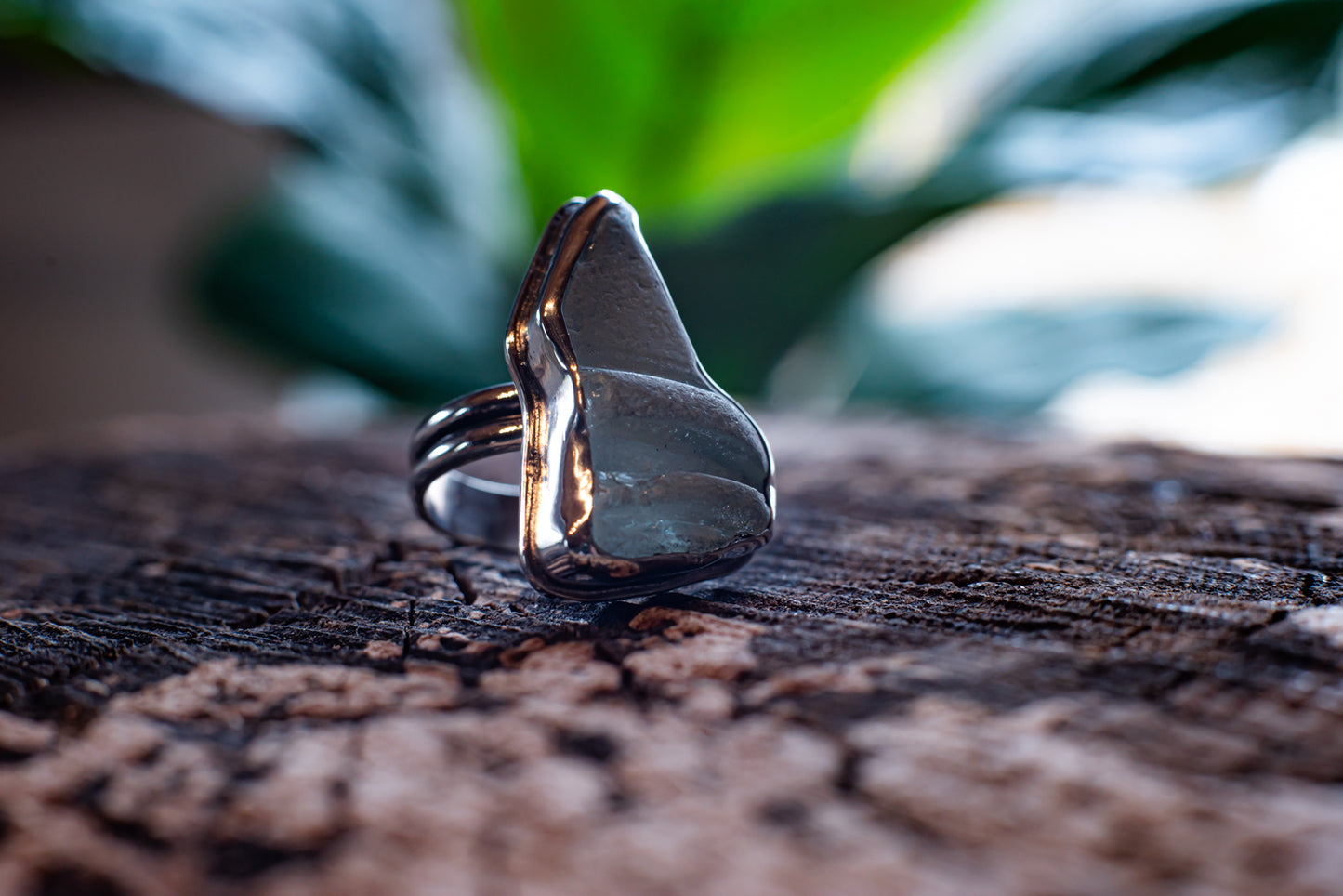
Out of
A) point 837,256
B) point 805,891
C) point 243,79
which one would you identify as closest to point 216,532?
point 805,891

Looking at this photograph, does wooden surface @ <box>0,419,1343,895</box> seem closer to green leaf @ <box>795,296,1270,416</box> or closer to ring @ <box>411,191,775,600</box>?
ring @ <box>411,191,775,600</box>

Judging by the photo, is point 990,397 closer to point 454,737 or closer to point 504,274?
point 504,274

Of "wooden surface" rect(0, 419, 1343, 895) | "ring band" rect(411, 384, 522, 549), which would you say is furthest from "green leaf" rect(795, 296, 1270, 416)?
"ring band" rect(411, 384, 522, 549)

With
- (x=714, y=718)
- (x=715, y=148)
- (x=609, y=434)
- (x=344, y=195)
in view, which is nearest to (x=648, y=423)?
(x=609, y=434)

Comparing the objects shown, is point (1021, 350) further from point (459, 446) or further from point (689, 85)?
point (459, 446)

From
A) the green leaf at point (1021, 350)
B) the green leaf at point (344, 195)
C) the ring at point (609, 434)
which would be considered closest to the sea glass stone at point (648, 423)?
the ring at point (609, 434)

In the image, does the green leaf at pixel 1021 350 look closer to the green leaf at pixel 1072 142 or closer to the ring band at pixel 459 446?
the green leaf at pixel 1072 142
